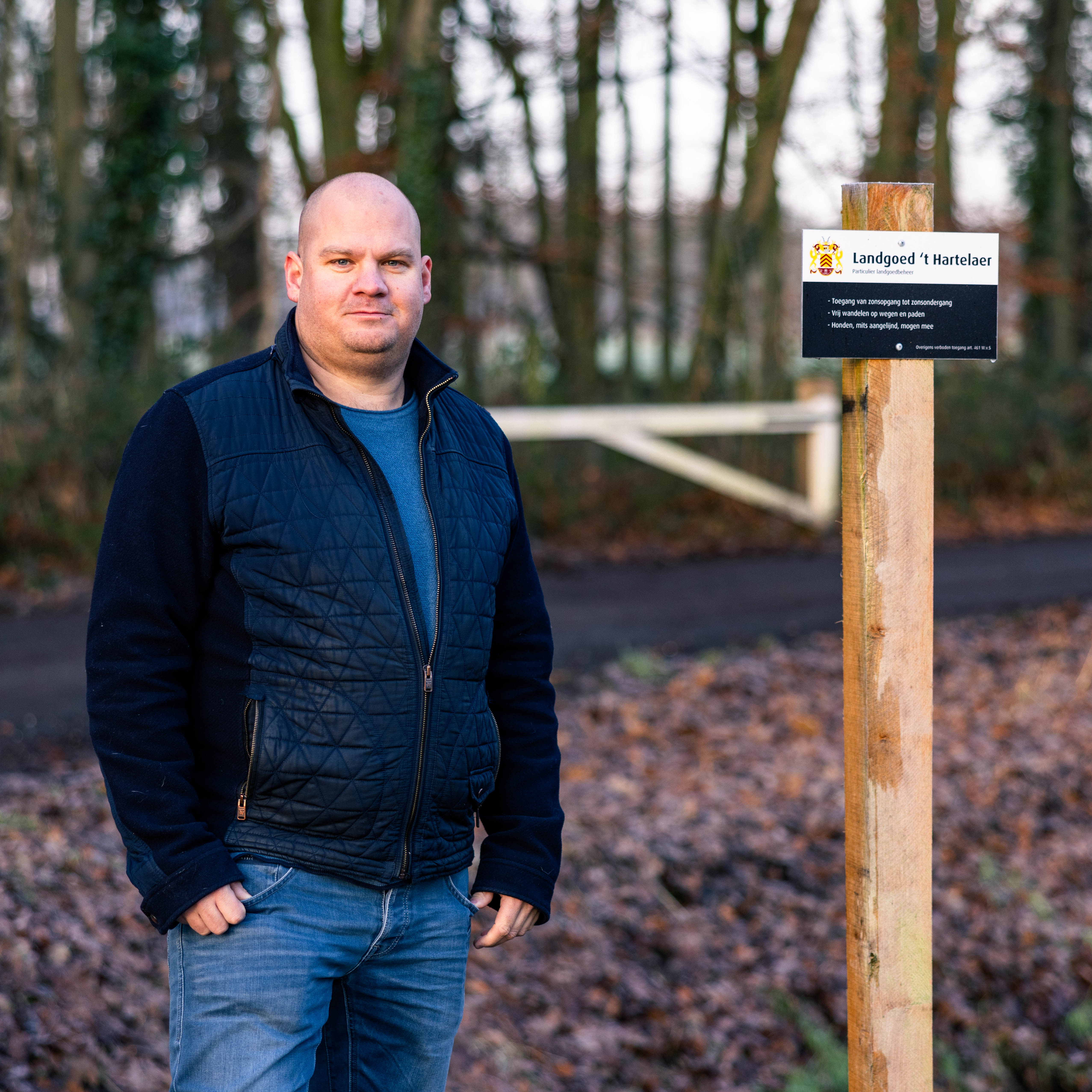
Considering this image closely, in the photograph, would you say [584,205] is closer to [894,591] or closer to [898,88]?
[898,88]

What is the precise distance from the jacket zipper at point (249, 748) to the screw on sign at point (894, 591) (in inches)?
48.8

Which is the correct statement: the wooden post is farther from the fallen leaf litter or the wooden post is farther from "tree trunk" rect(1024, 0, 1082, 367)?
"tree trunk" rect(1024, 0, 1082, 367)

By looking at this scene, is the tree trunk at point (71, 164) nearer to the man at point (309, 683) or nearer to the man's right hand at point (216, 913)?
the man at point (309, 683)

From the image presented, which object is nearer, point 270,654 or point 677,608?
point 270,654

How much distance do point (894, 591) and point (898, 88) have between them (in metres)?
12.6

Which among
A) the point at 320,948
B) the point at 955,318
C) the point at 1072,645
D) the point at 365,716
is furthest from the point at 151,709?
the point at 1072,645

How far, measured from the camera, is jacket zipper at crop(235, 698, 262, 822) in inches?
83.2

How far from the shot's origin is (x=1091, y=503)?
14.6 metres

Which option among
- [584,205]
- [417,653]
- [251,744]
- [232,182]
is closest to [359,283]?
[417,653]

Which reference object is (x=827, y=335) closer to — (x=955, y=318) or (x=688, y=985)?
(x=955, y=318)

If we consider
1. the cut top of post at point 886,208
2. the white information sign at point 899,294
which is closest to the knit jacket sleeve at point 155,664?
the white information sign at point 899,294

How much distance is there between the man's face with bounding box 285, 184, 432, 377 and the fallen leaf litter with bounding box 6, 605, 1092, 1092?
2.34m

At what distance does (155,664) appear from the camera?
207 cm

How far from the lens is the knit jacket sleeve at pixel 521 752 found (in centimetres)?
245
